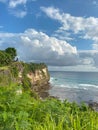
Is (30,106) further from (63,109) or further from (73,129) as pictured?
(73,129)

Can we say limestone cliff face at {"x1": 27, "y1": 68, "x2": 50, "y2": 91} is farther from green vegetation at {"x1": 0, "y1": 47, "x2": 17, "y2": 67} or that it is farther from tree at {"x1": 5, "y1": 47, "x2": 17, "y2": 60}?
green vegetation at {"x1": 0, "y1": 47, "x2": 17, "y2": 67}

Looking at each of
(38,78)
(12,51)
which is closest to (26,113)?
(12,51)

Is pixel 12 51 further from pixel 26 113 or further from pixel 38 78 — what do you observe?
pixel 26 113

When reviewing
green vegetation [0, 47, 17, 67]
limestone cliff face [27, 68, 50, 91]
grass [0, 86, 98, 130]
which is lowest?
limestone cliff face [27, 68, 50, 91]

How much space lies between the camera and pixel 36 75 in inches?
4582

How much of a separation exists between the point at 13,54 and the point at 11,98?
8203 centimetres

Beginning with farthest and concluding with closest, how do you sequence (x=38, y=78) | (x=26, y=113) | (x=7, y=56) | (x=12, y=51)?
(x=38, y=78) < (x=12, y=51) < (x=7, y=56) < (x=26, y=113)

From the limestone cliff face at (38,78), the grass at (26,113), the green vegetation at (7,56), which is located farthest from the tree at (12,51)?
the grass at (26,113)

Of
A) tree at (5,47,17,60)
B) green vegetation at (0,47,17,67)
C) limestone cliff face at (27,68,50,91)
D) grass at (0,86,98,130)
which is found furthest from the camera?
limestone cliff face at (27,68,50,91)

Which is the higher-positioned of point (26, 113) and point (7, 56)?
point (7, 56)

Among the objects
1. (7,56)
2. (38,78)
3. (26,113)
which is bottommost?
(38,78)

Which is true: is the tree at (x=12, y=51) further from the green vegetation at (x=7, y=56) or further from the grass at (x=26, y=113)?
the grass at (x=26, y=113)

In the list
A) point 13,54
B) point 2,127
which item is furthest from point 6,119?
point 13,54

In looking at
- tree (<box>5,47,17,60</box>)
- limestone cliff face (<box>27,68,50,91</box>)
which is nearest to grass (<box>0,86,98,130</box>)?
tree (<box>5,47,17,60</box>)
